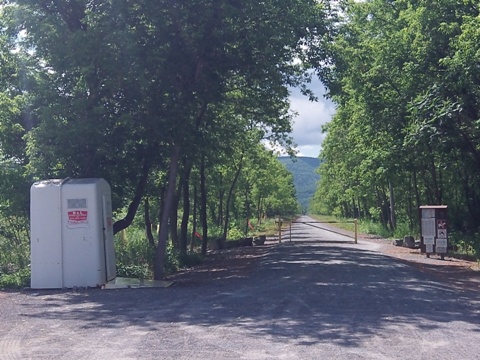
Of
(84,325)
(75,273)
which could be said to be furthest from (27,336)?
(75,273)

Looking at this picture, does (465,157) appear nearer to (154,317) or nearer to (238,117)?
(238,117)

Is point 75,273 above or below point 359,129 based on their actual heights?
below

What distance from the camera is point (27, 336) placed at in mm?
10578

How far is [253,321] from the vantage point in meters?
11.6

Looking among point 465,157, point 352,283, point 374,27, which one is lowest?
point 352,283

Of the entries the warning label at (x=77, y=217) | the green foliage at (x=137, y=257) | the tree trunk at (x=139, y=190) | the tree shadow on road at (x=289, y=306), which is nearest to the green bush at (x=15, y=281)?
the tree shadow on road at (x=289, y=306)

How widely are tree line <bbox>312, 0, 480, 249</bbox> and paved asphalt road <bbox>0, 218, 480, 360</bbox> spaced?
7.26 metres

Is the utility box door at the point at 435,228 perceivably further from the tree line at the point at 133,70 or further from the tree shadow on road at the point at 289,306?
the tree line at the point at 133,70

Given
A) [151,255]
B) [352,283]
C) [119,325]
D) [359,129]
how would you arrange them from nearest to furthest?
1. [119,325]
2. [352,283]
3. [151,255]
4. [359,129]

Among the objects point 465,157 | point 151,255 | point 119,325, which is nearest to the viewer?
point 119,325

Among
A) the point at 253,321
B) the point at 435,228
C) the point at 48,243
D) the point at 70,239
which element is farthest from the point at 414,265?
the point at 253,321

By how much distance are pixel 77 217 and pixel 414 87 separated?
50.6ft

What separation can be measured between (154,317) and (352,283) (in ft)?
21.9

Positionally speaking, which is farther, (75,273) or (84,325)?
(75,273)
